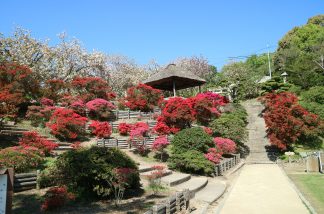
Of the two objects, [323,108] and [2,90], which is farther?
[323,108]

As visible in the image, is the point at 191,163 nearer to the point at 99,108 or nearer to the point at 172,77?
the point at 99,108

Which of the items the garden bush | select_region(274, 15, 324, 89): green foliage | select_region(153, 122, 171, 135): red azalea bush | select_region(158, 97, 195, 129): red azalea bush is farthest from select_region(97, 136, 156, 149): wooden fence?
select_region(274, 15, 324, 89): green foliage

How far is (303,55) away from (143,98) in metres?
29.5

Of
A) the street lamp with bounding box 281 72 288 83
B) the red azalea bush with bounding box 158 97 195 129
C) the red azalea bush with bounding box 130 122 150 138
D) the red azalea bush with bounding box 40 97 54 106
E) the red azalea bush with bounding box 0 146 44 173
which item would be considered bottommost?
the red azalea bush with bounding box 0 146 44 173

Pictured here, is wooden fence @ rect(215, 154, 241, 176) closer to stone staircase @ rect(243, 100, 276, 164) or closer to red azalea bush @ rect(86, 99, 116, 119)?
stone staircase @ rect(243, 100, 276, 164)

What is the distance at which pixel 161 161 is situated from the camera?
1873 centimetres

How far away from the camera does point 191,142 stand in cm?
1858

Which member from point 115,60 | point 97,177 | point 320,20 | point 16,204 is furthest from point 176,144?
point 320,20

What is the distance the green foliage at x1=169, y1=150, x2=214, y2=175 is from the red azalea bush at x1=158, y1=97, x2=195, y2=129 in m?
6.52

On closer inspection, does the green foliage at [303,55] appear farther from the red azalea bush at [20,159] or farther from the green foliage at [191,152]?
the red azalea bush at [20,159]

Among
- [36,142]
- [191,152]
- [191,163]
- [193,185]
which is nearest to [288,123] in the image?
[191,152]

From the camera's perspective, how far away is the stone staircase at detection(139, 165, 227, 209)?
40.2ft

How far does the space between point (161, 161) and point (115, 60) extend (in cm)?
3753

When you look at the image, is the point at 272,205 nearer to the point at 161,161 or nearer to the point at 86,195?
the point at 86,195
